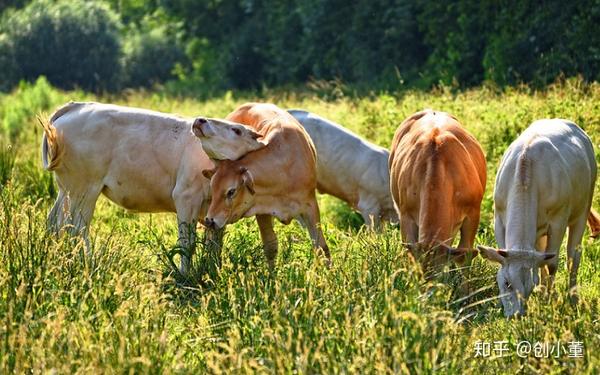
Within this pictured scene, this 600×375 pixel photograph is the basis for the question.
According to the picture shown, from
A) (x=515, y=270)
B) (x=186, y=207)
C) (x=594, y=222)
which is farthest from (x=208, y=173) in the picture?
(x=594, y=222)

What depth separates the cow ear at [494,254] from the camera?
7715 mm

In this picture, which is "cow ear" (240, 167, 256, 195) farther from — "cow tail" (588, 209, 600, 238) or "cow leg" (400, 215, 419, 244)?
"cow tail" (588, 209, 600, 238)

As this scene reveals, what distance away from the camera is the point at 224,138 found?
8906 mm

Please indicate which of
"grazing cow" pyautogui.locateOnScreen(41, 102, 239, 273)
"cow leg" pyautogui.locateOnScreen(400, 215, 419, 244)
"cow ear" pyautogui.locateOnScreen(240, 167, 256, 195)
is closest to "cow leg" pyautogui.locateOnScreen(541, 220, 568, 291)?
"cow leg" pyautogui.locateOnScreen(400, 215, 419, 244)

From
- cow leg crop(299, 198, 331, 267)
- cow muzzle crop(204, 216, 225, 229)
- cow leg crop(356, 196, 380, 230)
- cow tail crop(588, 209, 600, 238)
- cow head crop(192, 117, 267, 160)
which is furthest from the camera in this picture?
cow leg crop(356, 196, 380, 230)

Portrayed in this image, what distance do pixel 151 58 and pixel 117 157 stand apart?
37128mm

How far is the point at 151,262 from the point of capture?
29.9 ft

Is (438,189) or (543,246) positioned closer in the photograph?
(438,189)

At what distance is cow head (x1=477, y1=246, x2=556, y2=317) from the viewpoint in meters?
7.71

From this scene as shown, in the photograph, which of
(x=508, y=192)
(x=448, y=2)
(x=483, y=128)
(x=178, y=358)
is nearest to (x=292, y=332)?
(x=178, y=358)

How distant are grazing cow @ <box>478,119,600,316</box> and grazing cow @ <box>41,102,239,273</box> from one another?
2737mm

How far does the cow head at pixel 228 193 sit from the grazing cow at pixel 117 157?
0.83 metres

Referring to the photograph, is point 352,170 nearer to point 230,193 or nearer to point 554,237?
point 230,193

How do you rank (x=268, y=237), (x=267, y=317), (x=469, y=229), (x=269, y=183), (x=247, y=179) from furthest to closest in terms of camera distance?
(x=268, y=237), (x=269, y=183), (x=469, y=229), (x=247, y=179), (x=267, y=317)
